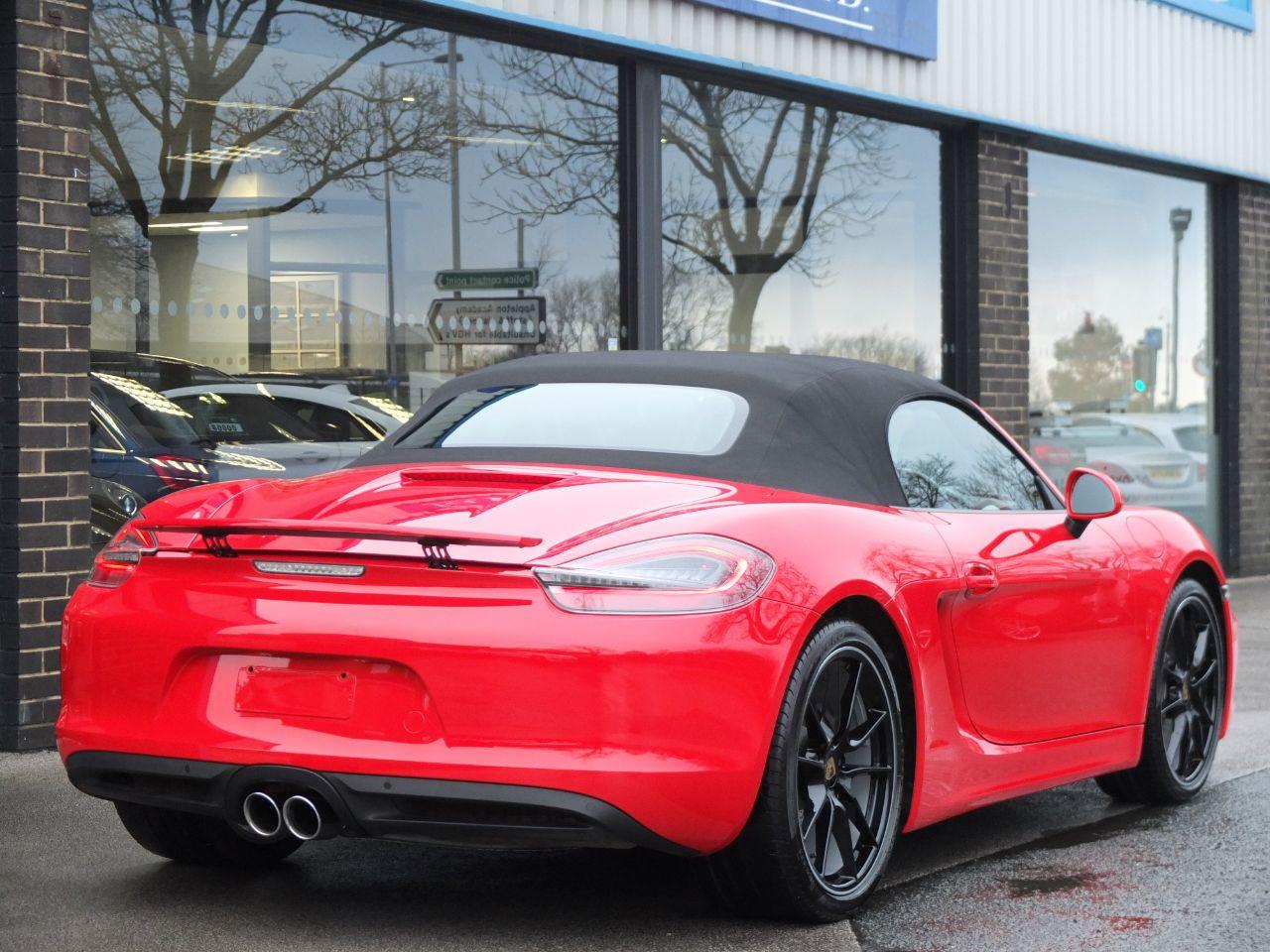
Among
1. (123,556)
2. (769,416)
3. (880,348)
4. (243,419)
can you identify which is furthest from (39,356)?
(880,348)

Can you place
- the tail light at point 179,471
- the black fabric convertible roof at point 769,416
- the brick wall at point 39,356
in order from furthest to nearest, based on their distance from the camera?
the tail light at point 179,471 → the brick wall at point 39,356 → the black fabric convertible roof at point 769,416

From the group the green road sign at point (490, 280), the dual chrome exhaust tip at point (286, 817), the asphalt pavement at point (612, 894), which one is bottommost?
the asphalt pavement at point (612, 894)

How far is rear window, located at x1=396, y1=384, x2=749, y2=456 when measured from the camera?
457 cm

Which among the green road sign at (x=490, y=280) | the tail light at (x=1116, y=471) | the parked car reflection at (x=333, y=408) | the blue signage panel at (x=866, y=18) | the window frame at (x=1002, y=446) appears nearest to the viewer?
the window frame at (x=1002, y=446)

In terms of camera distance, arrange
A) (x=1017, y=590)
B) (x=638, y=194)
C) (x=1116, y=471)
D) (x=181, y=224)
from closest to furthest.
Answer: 1. (x=1017, y=590)
2. (x=181, y=224)
3. (x=638, y=194)
4. (x=1116, y=471)

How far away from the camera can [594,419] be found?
469 centimetres

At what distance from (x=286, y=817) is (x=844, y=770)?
4.24 ft

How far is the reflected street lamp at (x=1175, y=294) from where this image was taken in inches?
568

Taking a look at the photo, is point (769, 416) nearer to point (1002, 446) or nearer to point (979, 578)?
point (979, 578)

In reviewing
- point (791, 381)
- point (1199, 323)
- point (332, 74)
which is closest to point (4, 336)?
point (332, 74)

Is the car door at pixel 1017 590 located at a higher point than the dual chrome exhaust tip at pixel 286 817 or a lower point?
higher

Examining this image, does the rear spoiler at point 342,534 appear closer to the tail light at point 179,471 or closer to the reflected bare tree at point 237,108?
the tail light at point 179,471

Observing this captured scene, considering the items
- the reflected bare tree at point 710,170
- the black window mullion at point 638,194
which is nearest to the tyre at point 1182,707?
the black window mullion at point 638,194

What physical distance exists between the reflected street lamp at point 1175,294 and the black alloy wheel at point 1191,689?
879 centimetres
